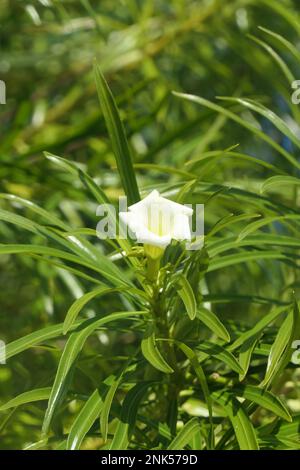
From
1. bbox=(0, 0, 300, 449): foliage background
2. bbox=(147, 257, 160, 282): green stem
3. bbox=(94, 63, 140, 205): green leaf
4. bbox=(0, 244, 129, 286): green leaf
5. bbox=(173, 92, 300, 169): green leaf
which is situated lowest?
bbox=(147, 257, 160, 282): green stem

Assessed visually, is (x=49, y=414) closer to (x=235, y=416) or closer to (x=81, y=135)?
(x=235, y=416)

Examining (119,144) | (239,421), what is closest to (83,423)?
(239,421)

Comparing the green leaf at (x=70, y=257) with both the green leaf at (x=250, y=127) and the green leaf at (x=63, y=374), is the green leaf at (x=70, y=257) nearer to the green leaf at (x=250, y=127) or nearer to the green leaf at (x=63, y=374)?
the green leaf at (x=63, y=374)

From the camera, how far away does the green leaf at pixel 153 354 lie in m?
0.57

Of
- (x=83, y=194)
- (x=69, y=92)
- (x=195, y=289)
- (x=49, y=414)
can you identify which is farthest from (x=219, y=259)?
(x=69, y=92)

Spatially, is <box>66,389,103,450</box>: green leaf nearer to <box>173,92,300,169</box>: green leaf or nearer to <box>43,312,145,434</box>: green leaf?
<box>43,312,145,434</box>: green leaf

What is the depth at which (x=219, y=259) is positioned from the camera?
2.33ft

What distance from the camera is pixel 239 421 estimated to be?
620mm

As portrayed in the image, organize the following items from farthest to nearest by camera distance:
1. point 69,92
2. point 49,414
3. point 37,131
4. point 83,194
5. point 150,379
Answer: point 69,92
point 37,131
point 83,194
point 150,379
point 49,414

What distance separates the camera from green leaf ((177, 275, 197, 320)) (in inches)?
22.7

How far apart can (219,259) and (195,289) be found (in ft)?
0.22

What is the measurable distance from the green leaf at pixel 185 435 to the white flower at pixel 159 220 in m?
0.14

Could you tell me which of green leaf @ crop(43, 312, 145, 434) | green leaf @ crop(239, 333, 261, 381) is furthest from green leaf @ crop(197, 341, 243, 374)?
green leaf @ crop(43, 312, 145, 434)

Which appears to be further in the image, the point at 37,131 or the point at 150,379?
the point at 37,131
